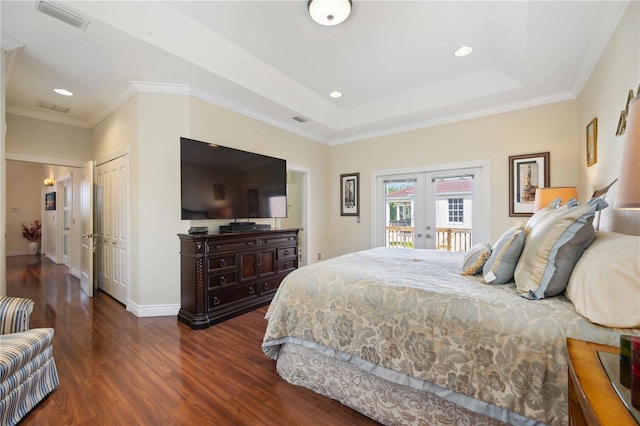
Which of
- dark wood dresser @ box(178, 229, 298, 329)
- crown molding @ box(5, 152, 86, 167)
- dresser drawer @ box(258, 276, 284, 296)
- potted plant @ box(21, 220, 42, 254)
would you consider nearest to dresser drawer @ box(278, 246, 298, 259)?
dark wood dresser @ box(178, 229, 298, 329)

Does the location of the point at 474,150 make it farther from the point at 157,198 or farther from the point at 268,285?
the point at 157,198

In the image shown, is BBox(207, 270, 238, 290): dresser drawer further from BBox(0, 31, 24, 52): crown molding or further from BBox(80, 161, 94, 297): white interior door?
BBox(0, 31, 24, 52): crown molding

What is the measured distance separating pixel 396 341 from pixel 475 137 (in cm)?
365

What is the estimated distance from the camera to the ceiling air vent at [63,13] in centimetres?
202

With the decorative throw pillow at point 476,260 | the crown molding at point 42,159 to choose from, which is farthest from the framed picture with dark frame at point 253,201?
the crown molding at point 42,159

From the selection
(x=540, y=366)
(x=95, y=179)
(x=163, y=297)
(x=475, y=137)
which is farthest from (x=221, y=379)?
(x=475, y=137)

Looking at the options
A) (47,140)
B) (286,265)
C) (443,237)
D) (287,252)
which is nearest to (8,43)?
(47,140)

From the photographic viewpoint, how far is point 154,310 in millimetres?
3186

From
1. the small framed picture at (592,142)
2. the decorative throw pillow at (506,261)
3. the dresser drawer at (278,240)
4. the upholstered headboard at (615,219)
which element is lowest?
the dresser drawer at (278,240)

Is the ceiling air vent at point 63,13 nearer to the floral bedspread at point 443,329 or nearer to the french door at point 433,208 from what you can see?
the floral bedspread at point 443,329

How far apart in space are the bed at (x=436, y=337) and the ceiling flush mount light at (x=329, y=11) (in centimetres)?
218

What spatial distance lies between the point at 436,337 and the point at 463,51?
3107 mm

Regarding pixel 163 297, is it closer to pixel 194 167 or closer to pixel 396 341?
pixel 194 167

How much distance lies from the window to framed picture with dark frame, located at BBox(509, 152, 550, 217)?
631 millimetres
